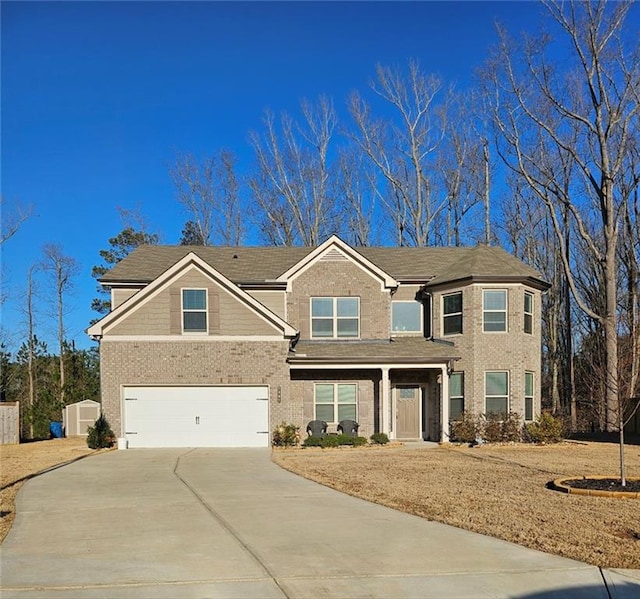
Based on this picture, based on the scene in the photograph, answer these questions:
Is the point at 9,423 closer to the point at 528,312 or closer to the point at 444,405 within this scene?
the point at 444,405

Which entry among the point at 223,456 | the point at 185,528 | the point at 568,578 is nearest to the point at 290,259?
the point at 223,456

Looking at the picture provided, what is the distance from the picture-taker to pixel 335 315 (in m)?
24.9

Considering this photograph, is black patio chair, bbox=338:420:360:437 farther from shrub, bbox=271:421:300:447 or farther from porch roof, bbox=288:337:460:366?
porch roof, bbox=288:337:460:366

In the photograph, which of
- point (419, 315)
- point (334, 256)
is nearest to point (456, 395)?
point (419, 315)

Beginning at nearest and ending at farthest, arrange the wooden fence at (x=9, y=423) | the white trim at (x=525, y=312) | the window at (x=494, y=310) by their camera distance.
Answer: the window at (x=494, y=310)
the white trim at (x=525, y=312)
the wooden fence at (x=9, y=423)

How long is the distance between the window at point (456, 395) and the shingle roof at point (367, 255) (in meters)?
3.46

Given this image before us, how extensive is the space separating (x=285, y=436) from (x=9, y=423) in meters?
11.4

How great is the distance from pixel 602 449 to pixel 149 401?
1459 centimetres

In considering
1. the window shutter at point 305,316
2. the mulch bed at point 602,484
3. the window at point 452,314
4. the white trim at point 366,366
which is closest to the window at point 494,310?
the window at point 452,314

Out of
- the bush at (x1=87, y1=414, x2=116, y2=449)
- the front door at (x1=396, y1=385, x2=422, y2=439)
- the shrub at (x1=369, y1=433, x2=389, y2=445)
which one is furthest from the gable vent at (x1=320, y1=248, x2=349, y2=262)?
the bush at (x1=87, y1=414, x2=116, y2=449)

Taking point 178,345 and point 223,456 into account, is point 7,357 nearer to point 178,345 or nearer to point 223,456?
point 178,345

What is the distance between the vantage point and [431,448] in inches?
846

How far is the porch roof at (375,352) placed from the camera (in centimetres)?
2268

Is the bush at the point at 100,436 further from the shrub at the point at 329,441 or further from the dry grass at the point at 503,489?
the shrub at the point at 329,441
